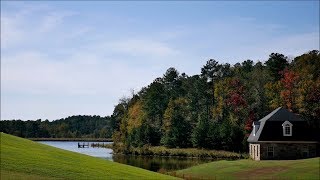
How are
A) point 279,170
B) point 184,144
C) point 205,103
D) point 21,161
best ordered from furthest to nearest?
1. point 205,103
2. point 184,144
3. point 279,170
4. point 21,161

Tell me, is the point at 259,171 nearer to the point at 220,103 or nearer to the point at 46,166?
the point at 46,166

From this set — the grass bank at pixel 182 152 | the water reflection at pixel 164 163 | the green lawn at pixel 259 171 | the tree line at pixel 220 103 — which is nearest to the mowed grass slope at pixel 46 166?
the green lawn at pixel 259 171

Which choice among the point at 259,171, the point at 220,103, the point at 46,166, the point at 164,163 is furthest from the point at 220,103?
the point at 46,166

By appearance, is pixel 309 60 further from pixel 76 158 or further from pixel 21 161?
pixel 21 161

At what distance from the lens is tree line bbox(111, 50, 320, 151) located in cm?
8438

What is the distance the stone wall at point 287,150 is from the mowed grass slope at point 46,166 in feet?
101

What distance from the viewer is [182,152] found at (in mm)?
97750

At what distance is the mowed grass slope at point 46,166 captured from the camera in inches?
1095

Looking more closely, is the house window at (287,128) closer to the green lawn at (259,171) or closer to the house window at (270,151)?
the house window at (270,151)

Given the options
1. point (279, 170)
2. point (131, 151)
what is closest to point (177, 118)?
point (131, 151)

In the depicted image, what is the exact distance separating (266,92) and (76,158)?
210 feet

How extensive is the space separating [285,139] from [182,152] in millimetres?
38630

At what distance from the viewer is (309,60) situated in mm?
96188

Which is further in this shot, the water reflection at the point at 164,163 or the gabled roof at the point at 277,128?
the water reflection at the point at 164,163
